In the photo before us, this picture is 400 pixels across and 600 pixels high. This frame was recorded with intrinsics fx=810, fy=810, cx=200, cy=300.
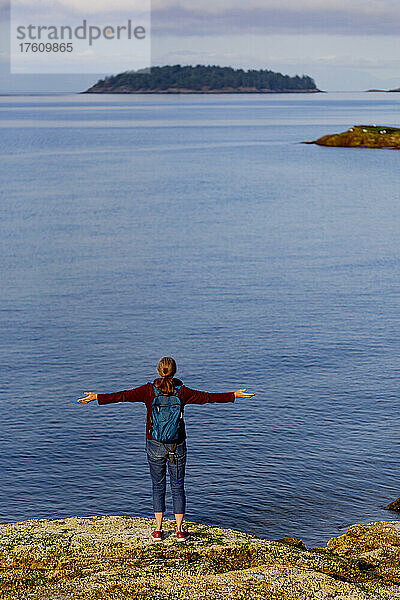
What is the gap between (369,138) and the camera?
600 ft

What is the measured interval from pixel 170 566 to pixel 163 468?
75.9 inches

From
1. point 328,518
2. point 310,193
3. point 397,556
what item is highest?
point 310,193

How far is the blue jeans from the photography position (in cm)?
1625

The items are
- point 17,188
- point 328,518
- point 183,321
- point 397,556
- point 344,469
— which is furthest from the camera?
point 17,188

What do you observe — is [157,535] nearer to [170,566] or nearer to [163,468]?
[170,566]

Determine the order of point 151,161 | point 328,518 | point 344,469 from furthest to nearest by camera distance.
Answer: point 151,161
point 344,469
point 328,518

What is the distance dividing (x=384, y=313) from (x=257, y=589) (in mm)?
38221

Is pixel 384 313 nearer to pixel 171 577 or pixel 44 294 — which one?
pixel 44 294

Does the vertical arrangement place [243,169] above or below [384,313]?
above

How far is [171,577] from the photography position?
15188 millimetres

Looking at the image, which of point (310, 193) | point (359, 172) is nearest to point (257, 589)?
point (310, 193)

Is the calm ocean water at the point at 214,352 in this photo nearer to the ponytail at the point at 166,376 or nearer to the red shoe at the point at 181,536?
the red shoe at the point at 181,536

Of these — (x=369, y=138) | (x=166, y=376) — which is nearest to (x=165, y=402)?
(x=166, y=376)

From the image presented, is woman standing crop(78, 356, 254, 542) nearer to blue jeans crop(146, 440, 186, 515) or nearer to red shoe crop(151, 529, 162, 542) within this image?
blue jeans crop(146, 440, 186, 515)
